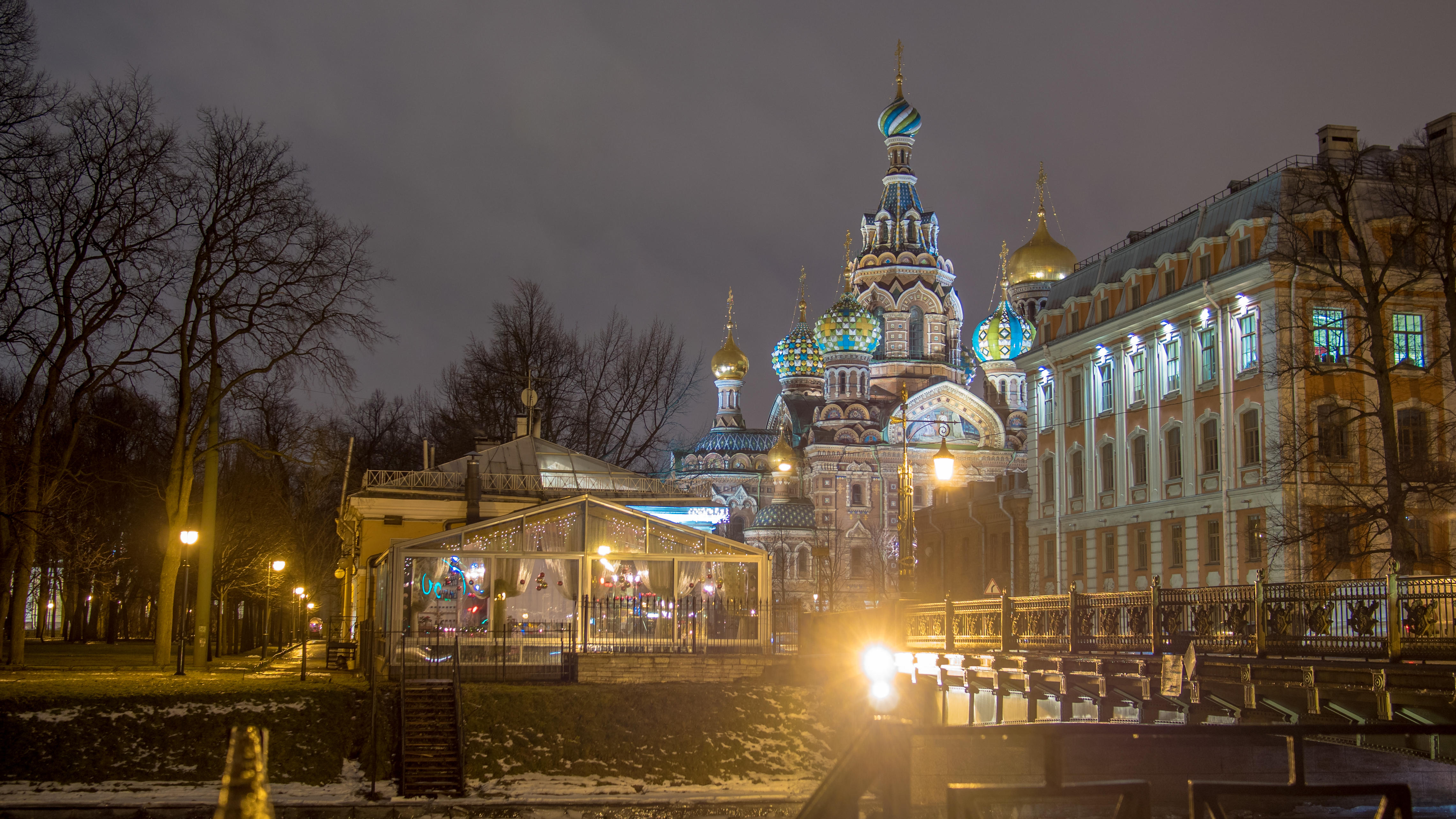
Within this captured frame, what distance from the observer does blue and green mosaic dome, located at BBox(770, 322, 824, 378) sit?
320 feet

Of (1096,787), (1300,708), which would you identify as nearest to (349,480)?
(1300,708)

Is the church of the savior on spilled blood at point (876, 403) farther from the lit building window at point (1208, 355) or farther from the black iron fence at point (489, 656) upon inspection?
the black iron fence at point (489, 656)

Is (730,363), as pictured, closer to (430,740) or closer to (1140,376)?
(1140,376)

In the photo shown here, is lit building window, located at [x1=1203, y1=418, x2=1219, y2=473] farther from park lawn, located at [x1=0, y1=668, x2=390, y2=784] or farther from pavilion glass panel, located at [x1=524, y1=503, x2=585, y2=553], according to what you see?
park lawn, located at [x1=0, y1=668, x2=390, y2=784]

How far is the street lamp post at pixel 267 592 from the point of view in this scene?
37166 mm

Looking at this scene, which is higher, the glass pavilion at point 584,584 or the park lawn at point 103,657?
the glass pavilion at point 584,584

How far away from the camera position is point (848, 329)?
90250mm

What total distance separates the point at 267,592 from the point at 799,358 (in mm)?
57501

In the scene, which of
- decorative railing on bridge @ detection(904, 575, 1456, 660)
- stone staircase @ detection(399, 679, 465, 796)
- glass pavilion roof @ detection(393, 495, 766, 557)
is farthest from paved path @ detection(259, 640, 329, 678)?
decorative railing on bridge @ detection(904, 575, 1456, 660)

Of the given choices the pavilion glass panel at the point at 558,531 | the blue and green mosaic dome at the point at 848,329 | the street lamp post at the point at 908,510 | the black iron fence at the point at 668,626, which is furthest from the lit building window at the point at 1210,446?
the blue and green mosaic dome at the point at 848,329

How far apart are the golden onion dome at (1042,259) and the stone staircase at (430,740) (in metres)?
69.3

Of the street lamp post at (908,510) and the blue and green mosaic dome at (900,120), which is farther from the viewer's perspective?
the blue and green mosaic dome at (900,120)

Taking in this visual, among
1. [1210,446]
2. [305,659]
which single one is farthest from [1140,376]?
[305,659]

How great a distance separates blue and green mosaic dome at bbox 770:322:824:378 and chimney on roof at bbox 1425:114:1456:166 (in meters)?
58.2
